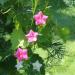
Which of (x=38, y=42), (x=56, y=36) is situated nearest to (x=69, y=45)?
(x=56, y=36)

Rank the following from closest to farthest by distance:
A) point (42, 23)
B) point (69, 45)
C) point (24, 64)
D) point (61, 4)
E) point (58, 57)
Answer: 1. point (42, 23)
2. point (24, 64)
3. point (58, 57)
4. point (69, 45)
5. point (61, 4)

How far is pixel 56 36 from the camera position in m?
3.35

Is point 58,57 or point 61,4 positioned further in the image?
point 61,4

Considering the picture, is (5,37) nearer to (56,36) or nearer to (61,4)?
(56,36)

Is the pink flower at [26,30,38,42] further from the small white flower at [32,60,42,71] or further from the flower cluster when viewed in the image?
the small white flower at [32,60,42,71]

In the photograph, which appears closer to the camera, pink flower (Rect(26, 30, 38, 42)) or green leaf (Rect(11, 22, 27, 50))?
pink flower (Rect(26, 30, 38, 42))

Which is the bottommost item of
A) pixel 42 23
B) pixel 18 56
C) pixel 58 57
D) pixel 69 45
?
pixel 69 45

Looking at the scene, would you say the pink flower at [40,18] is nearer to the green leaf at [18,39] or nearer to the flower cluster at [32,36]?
the flower cluster at [32,36]

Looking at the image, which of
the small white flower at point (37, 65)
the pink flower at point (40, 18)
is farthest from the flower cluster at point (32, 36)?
the small white flower at point (37, 65)

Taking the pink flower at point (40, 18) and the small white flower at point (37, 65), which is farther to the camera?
the small white flower at point (37, 65)

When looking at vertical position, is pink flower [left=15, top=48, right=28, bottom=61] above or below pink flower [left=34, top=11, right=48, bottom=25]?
below

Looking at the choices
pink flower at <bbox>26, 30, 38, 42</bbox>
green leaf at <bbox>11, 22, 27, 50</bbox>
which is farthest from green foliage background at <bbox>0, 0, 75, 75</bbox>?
pink flower at <bbox>26, 30, 38, 42</bbox>

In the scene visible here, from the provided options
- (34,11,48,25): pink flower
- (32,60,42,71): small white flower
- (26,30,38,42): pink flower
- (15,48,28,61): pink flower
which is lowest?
(32,60,42,71): small white flower

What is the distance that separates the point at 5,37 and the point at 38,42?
29 cm
